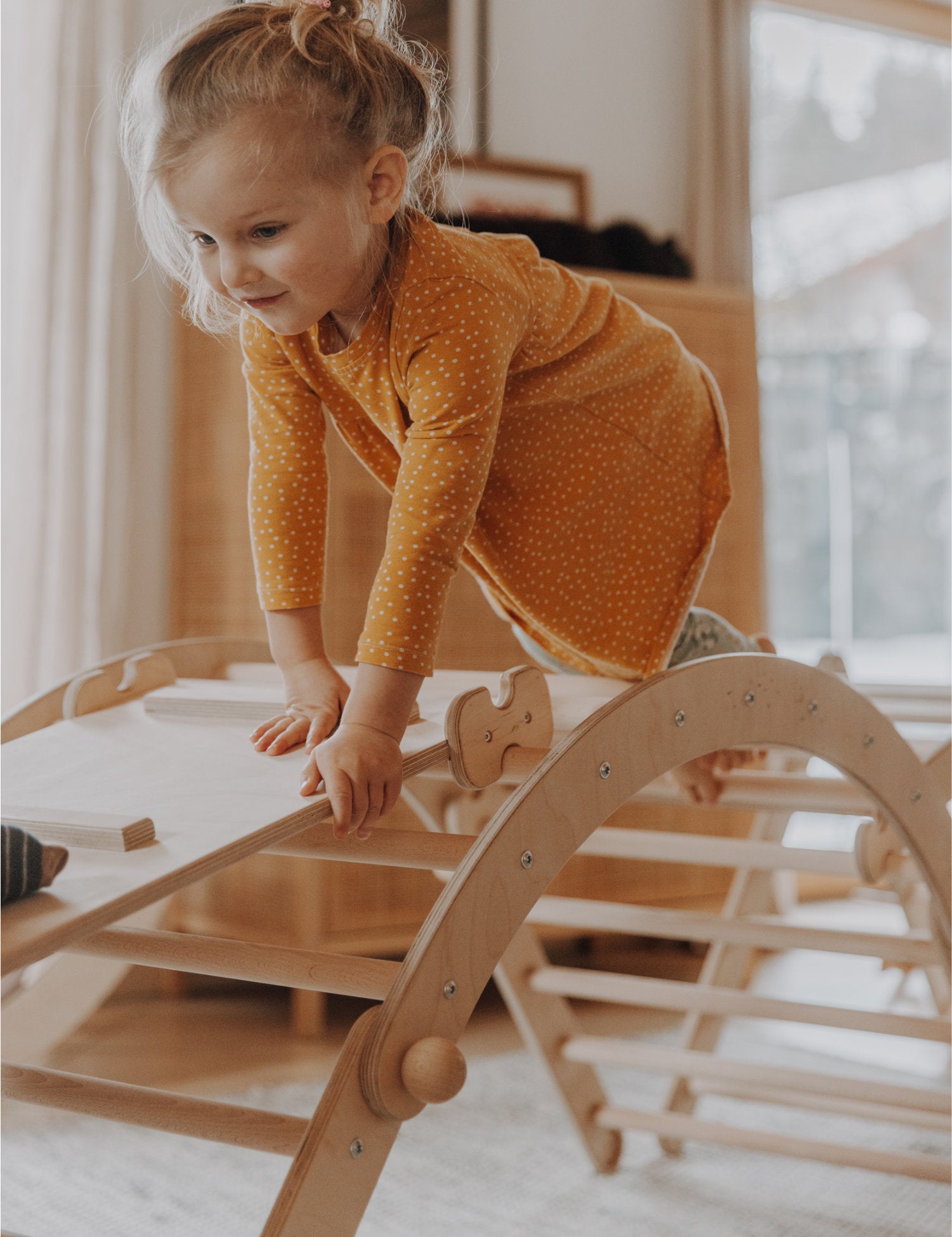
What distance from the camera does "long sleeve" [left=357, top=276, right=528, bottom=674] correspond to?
3.22 ft

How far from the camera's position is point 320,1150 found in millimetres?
781

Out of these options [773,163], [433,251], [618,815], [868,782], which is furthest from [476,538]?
[773,163]

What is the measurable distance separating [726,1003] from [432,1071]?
729 millimetres

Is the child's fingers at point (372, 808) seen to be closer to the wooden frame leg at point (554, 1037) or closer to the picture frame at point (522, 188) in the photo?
the wooden frame leg at point (554, 1037)

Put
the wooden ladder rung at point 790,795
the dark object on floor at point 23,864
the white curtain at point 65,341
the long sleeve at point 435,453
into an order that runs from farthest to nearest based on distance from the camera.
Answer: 1. the white curtain at point 65,341
2. the wooden ladder rung at point 790,795
3. the long sleeve at point 435,453
4. the dark object on floor at point 23,864

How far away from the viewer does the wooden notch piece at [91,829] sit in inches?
31.5

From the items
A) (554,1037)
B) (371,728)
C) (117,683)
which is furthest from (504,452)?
(554,1037)

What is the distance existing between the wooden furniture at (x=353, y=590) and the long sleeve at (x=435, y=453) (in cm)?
100

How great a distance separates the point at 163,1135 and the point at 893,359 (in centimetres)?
258

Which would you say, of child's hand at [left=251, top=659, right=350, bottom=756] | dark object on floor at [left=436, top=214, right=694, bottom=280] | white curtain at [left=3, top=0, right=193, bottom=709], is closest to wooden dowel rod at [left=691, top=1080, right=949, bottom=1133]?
child's hand at [left=251, top=659, right=350, bottom=756]

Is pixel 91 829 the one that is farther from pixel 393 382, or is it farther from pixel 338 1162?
pixel 393 382

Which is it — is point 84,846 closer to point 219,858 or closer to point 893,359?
point 219,858

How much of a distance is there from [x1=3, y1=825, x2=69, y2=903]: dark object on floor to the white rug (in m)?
0.91

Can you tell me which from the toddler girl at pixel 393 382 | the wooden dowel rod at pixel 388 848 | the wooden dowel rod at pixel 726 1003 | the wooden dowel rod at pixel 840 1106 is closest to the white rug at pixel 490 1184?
the wooden dowel rod at pixel 840 1106
